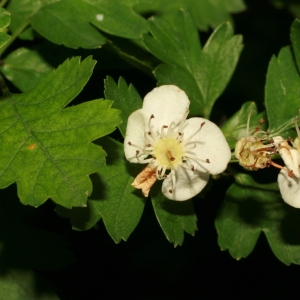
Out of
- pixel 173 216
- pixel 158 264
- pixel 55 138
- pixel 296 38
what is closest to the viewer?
pixel 55 138

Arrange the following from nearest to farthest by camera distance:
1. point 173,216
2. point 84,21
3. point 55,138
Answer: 1. point 55,138
2. point 173,216
3. point 84,21

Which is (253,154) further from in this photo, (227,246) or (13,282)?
(13,282)

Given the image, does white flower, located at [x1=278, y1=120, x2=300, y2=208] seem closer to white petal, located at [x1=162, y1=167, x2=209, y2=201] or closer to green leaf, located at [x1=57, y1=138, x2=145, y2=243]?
white petal, located at [x1=162, y1=167, x2=209, y2=201]

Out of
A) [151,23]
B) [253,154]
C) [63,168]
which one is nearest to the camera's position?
[63,168]

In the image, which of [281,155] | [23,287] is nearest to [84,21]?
[281,155]

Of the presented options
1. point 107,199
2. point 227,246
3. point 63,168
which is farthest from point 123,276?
point 63,168

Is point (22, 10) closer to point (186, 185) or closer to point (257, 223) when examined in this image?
point (186, 185)

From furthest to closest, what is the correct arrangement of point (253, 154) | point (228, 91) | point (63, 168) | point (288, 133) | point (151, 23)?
point (228, 91)
point (151, 23)
point (288, 133)
point (253, 154)
point (63, 168)
